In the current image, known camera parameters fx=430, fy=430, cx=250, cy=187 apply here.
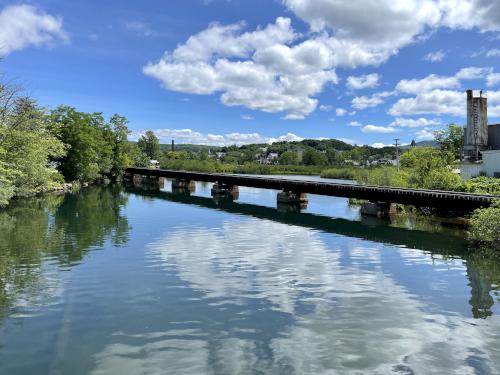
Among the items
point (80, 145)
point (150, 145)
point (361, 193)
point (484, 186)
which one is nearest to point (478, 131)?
point (484, 186)

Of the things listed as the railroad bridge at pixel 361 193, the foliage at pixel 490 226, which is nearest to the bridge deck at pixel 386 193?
the railroad bridge at pixel 361 193

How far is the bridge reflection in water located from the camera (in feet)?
53.4

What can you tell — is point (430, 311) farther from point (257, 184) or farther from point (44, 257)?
point (257, 184)

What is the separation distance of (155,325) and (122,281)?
5.04 metres

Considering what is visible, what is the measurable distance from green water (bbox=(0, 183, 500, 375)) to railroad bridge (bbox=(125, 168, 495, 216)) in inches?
158

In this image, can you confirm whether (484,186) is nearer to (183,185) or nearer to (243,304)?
(243,304)

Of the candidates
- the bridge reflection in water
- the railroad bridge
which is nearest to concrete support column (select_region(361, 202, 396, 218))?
the railroad bridge

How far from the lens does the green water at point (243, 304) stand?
9.97 metres

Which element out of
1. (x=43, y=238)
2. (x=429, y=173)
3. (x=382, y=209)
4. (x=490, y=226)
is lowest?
(x=43, y=238)

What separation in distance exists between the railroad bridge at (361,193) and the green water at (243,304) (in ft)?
13.1

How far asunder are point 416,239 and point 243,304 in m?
17.7

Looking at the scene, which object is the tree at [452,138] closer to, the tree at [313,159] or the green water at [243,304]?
the green water at [243,304]

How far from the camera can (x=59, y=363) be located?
376 inches

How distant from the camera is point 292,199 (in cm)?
5125
